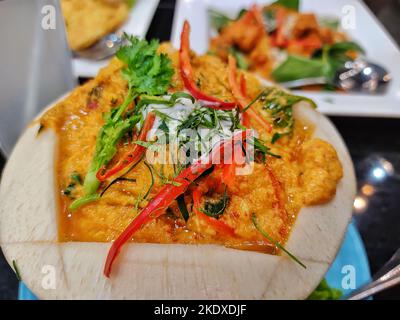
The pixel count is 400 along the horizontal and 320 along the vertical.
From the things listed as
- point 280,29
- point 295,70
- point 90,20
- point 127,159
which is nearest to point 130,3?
point 90,20

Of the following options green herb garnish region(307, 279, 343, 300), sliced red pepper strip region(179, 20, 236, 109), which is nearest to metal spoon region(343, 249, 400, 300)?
green herb garnish region(307, 279, 343, 300)

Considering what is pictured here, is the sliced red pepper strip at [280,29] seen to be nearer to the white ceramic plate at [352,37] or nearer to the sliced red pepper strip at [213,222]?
the white ceramic plate at [352,37]

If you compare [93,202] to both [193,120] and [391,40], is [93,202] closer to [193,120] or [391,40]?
[193,120]

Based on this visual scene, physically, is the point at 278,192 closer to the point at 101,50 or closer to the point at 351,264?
the point at 351,264

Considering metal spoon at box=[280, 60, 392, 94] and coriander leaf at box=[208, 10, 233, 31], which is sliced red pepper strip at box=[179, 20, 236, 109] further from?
coriander leaf at box=[208, 10, 233, 31]
